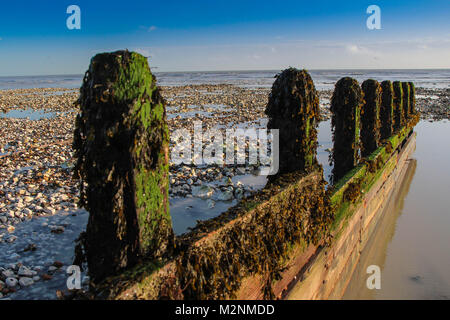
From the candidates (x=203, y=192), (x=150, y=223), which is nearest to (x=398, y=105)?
(x=203, y=192)

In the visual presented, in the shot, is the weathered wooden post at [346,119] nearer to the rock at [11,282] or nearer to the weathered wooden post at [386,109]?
the weathered wooden post at [386,109]

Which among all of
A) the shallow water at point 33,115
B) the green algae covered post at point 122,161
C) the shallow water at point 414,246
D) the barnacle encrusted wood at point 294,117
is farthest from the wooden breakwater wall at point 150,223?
the shallow water at point 33,115

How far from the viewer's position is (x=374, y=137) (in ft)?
33.1

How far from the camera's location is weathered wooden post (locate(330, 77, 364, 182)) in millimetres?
7785

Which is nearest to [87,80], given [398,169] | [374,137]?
[374,137]

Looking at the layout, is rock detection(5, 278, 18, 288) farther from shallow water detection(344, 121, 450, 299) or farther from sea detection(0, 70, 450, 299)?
shallow water detection(344, 121, 450, 299)

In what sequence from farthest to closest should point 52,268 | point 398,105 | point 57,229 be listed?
1. point 398,105
2. point 57,229
3. point 52,268

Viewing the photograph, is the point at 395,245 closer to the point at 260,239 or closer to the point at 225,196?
the point at 225,196

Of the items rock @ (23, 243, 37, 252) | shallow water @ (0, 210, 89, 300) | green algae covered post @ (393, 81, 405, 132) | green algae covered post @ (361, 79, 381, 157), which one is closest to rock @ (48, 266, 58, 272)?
shallow water @ (0, 210, 89, 300)

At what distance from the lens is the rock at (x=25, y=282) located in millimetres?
5215

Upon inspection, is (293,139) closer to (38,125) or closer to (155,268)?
(155,268)

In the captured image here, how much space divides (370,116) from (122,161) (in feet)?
29.8

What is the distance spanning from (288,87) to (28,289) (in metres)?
5.54

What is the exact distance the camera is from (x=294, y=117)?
221 inches
